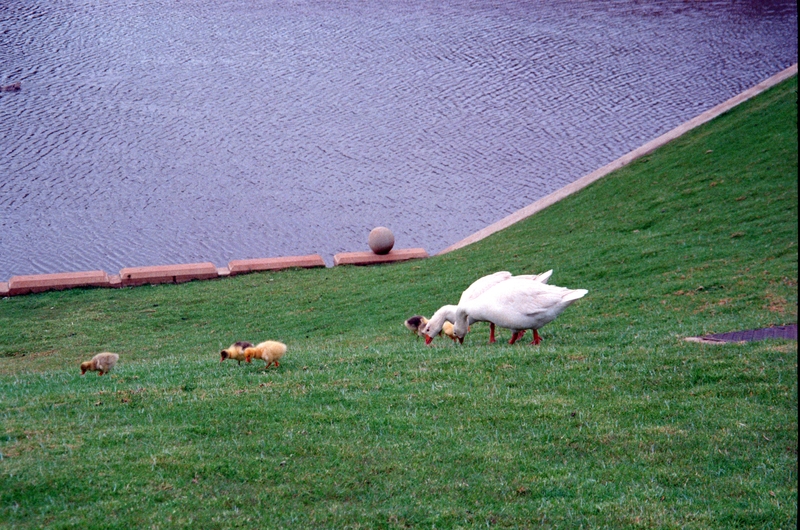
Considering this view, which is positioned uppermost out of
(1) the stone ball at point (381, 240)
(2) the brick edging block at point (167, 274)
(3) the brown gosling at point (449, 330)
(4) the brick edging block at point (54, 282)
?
(1) the stone ball at point (381, 240)

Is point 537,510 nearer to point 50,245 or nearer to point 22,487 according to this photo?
point 22,487

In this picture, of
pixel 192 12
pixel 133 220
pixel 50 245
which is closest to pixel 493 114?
pixel 133 220

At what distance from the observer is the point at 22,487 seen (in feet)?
19.8

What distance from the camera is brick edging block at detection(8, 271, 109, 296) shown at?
20.2 metres

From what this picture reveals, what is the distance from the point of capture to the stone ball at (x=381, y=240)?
22641 mm

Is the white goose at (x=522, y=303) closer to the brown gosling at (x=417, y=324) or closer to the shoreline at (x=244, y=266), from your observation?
the brown gosling at (x=417, y=324)

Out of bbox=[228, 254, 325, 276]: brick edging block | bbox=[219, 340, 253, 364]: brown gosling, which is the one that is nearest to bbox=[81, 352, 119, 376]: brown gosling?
bbox=[219, 340, 253, 364]: brown gosling

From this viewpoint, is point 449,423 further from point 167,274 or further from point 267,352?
point 167,274

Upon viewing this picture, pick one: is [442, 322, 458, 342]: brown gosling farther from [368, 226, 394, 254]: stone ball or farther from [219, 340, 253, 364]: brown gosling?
[368, 226, 394, 254]: stone ball

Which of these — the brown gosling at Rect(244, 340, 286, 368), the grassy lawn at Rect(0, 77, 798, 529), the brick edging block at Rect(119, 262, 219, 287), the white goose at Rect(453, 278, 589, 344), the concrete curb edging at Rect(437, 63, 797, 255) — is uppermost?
the concrete curb edging at Rect(437, 63, 797, 255)

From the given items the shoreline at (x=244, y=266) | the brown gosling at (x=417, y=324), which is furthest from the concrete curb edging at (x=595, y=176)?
the brown gosling at (x=417, y=324)

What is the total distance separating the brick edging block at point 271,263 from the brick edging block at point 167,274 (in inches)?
23.3

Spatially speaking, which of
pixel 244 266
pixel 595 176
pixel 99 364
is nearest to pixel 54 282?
pixel 244 266

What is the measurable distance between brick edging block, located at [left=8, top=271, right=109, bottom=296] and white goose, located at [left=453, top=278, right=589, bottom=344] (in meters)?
13.1
